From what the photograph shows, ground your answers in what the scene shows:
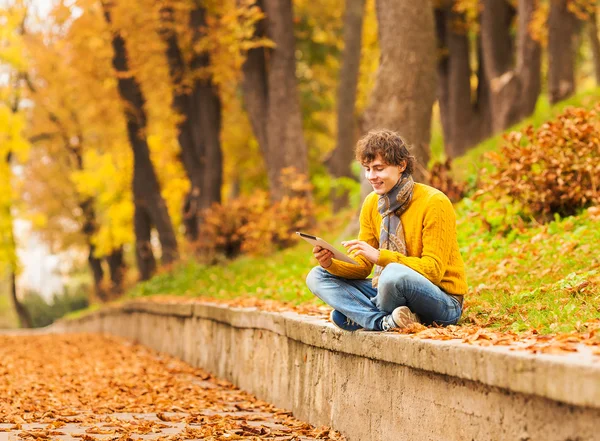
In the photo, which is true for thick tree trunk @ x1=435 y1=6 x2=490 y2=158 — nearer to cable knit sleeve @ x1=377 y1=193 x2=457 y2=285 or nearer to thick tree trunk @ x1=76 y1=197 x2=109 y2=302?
Answer: cable knit sleeve @ x1=377 y1=193 x2=457 y2=285

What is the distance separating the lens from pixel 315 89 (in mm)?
29547

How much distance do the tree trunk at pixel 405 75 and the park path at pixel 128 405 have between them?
13.7 feet

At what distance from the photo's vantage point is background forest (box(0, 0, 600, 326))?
44.2 ft

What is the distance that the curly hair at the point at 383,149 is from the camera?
6641 millimetres

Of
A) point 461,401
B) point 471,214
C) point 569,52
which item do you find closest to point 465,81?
point 569,52

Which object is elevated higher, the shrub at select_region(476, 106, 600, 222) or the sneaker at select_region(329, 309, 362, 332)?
the shrub at select_region(476, 106, 600, 222)

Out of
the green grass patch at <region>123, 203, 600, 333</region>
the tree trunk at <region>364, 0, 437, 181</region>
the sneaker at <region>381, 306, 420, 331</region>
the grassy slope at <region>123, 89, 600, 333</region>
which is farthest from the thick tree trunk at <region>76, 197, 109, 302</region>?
the sneaker at <region>381, 306, 420, 331</region>

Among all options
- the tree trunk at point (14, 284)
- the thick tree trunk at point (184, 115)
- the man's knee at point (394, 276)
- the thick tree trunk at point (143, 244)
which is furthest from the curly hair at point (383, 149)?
the tree trunk at point (14, 284)

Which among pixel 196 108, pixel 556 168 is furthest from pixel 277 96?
pixel 556 168

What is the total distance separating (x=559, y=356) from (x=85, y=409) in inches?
195

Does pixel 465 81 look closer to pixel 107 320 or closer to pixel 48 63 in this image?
pixel 107 320

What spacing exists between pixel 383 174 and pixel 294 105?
12.0m

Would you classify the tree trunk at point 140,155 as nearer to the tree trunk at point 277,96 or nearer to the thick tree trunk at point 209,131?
the thick tree trunk at point 209,131

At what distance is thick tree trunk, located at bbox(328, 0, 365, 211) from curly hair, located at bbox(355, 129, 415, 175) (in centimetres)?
1621
